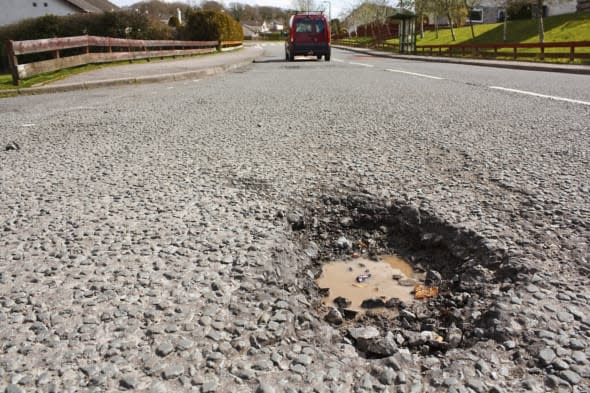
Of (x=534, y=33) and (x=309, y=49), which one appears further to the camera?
(x=534, y=33)

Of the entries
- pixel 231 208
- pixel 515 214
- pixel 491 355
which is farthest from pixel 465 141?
pixel 491 355

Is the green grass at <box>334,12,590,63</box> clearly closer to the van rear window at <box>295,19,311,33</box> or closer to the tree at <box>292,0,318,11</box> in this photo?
the van rear window at <box>295,19,311,33</box>

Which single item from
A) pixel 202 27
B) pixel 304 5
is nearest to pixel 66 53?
pixel 202 27

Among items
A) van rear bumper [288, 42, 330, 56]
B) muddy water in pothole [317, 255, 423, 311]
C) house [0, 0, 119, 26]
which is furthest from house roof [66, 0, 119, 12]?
muddy water in pothole [317, 255, 423, 311]

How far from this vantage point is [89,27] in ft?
82.5

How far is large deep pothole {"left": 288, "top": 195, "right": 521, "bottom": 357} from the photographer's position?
1.43 m

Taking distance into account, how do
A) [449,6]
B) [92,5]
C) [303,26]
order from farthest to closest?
[92,5] < [449,6] < [303,26]

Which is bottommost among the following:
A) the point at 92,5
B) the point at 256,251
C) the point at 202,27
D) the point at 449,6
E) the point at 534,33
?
the point at 256,251

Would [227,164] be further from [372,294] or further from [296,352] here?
[296,352]

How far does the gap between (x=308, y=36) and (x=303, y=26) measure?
0.77 m

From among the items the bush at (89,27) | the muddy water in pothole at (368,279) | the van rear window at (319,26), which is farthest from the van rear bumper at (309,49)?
the muddy water in pothole at (368,279)

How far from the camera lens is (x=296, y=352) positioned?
132cm

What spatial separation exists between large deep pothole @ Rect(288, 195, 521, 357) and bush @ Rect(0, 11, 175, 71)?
25.9 meters

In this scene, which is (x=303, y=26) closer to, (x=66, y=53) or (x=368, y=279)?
(x=66, y=53)
